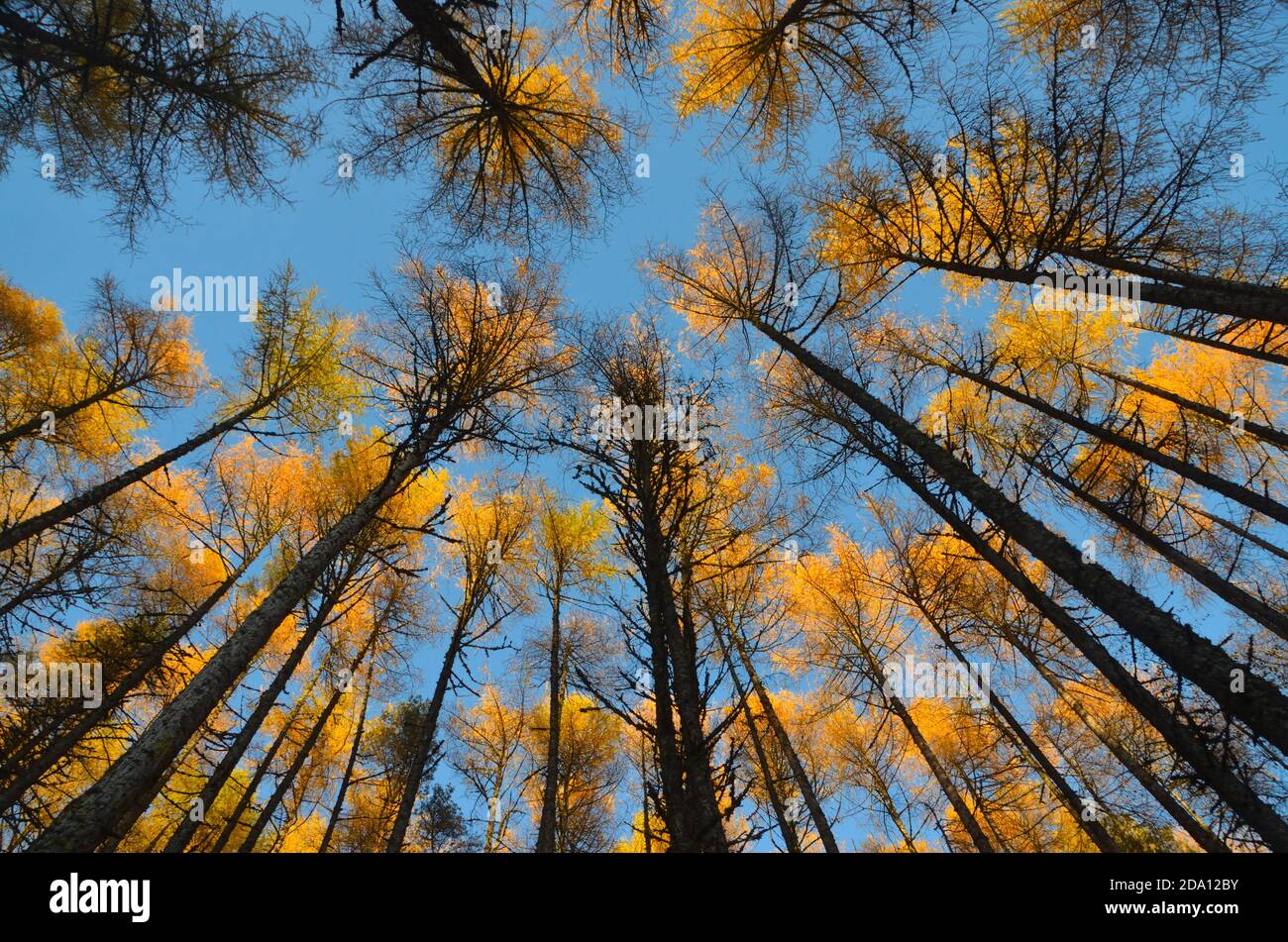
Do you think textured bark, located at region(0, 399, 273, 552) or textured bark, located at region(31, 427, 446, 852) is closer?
textured bark, located at region(31, 427, 446, 852)

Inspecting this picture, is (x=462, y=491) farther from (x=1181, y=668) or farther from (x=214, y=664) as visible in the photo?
(x=1181, y=668)

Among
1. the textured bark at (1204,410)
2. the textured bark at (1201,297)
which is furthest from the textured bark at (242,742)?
the textured bark at (1204,410)

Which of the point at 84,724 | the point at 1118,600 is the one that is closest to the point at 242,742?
the point at 84,724

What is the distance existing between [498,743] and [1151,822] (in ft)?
38.7

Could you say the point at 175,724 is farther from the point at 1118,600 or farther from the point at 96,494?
the point at 1118,600

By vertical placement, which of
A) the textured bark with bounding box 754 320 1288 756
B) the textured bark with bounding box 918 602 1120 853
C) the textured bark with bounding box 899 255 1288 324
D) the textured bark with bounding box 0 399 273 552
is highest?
the textured bark with bounding box 0 399 273 552

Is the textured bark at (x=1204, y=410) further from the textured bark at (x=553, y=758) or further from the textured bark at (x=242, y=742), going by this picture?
the textured bark at (x=242, y=742)

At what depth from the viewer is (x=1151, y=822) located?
25.2ft

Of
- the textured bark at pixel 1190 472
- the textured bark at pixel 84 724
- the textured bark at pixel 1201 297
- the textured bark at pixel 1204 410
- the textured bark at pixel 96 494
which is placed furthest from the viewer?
the textured bark at pixel 1204 410

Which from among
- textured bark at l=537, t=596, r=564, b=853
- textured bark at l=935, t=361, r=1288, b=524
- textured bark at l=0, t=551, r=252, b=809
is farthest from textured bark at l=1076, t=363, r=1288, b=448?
textured bark at l=0, t=551, r=252, b=809

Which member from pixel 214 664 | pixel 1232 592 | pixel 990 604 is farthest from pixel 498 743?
pixel 1232 592

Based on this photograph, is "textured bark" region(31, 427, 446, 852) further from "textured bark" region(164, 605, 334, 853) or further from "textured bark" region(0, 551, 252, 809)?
"textured bark" region(0, 551, 252, 809)

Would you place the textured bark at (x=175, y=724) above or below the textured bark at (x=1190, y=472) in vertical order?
below

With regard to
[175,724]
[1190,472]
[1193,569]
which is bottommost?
[175,724]
